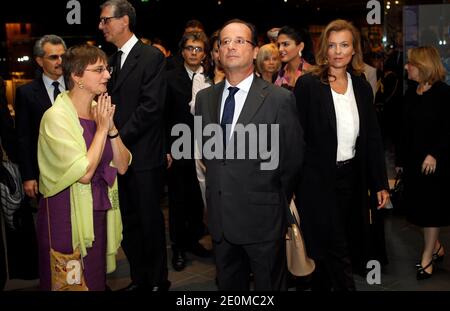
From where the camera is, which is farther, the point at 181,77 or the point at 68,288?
the point at 181,77

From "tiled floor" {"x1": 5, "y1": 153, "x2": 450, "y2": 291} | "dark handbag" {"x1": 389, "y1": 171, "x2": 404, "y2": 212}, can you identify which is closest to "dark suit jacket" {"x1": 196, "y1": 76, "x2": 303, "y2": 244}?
"tiled floor" {"x1": 5, "y1": 153, "x2": 450, "y2": 291}

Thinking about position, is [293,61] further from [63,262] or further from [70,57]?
[63,262]

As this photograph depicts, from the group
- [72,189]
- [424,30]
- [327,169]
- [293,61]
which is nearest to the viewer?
[72,189]

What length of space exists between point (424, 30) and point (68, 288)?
16.1 ft

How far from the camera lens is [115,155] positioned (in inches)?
119

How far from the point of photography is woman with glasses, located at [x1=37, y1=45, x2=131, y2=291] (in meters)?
2.71

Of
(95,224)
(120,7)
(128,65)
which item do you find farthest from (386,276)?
(120,7)

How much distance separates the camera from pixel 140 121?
3486 millimetres

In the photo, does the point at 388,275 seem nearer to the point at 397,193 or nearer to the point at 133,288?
the point at 397,193

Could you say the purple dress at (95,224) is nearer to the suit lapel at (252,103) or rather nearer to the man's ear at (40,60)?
the suit lapel at (252,103)

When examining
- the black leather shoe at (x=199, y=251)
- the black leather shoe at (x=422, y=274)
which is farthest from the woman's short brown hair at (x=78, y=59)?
the black leather shoe at (x=422, y=274)

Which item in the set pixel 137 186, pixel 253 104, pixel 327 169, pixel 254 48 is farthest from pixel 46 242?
pixel 327 169

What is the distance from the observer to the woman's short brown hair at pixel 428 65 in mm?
4105

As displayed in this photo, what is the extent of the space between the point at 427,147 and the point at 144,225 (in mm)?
2238
